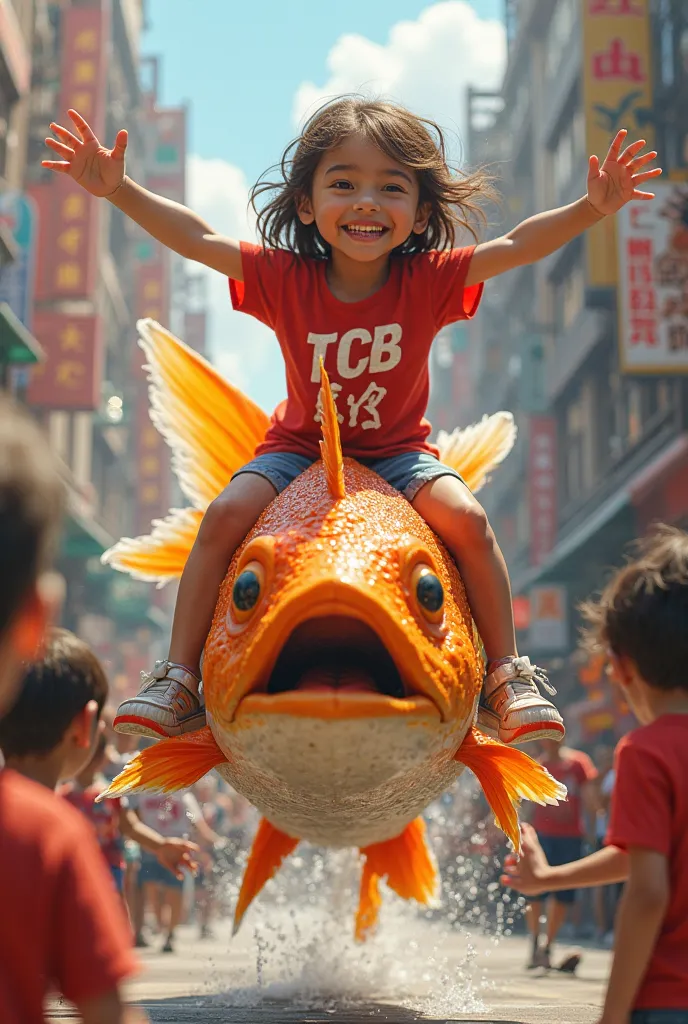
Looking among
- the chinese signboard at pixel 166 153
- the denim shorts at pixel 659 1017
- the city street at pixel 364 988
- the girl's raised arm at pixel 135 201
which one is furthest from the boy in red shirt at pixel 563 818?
the chinese signboard at pixel 166 153

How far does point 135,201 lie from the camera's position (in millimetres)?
4328

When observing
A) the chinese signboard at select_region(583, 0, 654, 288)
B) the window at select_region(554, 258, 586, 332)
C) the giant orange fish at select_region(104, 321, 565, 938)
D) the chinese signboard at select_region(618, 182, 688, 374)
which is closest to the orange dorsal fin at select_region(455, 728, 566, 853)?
the giant orange fish at select_region(104, 321, 565, 938)

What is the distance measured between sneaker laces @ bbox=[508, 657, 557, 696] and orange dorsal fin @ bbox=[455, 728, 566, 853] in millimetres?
194

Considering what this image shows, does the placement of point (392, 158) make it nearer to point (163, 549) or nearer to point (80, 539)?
point (163, 549)

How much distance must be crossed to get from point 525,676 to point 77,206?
20.4m

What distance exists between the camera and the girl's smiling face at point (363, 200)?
4.16 metres

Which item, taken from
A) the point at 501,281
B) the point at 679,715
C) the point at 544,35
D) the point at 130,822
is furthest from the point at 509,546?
the point at 679,715

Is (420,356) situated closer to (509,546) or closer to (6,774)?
(6,774)

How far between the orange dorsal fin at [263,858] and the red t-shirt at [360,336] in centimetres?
146

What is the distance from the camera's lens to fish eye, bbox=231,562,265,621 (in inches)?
135

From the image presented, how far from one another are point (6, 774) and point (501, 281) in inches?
1497

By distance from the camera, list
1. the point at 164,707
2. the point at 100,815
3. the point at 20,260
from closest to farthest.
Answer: the point at 164,707 → the point at 100,815 → the point at 20,260

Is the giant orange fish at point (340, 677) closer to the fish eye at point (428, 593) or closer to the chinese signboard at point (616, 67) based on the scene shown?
the fish eye at point (428, 593)

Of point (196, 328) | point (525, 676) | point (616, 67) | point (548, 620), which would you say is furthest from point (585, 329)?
point (196, 328)
